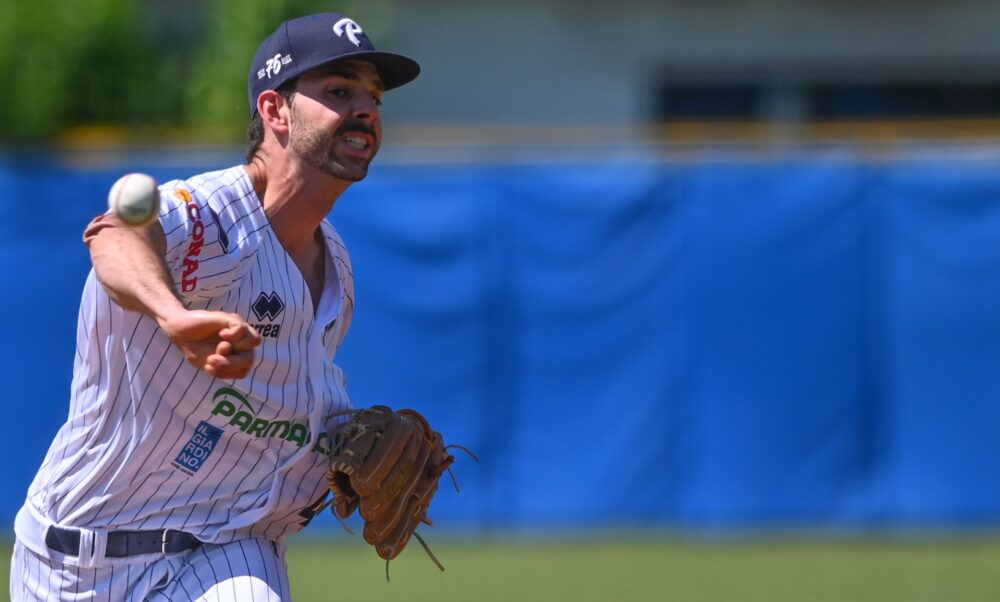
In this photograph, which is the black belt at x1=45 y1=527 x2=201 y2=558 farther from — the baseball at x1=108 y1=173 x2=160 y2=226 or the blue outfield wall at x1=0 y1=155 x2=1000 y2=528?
the blue outfield wall at x1=0 y1=155 x2=1000 y2=528

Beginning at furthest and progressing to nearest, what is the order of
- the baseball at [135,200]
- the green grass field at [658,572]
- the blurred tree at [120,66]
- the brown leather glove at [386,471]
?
1. the blurred tree at [120,66]
2. the green grass field at [658,572]
3. the brown leather glove at [386,471]
4. the baseball at [135,200]

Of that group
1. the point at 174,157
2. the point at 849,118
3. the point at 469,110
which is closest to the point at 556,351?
the point at 174,157

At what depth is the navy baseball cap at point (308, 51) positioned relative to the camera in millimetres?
3969

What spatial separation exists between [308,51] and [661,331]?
7009mm

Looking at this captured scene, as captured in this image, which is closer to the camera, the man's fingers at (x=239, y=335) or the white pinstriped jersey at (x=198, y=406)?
the man's fingers at (x=239, y=335)

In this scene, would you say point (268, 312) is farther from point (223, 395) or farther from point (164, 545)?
point (164, 545)

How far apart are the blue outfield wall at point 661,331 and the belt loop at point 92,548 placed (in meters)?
6.83

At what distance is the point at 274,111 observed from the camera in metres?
4.06

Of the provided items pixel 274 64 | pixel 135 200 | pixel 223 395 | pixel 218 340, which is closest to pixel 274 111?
pixel 274 64

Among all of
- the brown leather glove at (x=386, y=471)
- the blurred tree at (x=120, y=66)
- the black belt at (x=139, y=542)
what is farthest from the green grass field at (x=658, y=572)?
the blurred tree at (x=120, y=66)

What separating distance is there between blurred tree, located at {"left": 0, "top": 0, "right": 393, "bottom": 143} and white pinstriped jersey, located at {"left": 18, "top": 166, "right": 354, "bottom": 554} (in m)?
10.1

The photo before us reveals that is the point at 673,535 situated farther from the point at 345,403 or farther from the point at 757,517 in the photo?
the point at 345,403

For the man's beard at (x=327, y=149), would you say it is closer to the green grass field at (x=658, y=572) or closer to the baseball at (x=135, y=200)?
the baseball at (x=135, y=200)

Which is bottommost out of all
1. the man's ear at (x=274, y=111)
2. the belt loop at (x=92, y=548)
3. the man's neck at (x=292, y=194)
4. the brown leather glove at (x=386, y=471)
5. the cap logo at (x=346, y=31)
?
the belt loop at (x=92, y=548)
